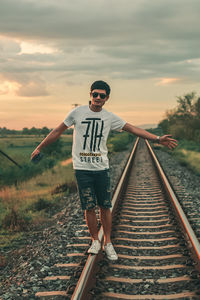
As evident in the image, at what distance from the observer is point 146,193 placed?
29.0 ft

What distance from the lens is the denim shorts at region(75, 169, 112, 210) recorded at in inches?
160

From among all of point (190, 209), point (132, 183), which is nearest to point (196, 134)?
point (132, 183)

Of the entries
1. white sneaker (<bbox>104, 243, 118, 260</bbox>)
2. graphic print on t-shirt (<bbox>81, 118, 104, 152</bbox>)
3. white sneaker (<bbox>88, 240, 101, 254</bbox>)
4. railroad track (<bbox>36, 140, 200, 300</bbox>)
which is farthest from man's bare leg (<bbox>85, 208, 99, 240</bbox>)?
graphic print on t-shirt (<bbox>81, 118, 104, 152</bbox>)

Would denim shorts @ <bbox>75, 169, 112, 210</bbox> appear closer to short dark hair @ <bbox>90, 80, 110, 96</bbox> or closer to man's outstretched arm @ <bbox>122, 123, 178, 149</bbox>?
man's outstretched arm @ <bbox>122, 123, 178, 149</bbox>

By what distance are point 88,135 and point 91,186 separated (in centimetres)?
66

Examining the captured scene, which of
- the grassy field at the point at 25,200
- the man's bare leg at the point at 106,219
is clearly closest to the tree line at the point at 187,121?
the grassy field at the point at 25,200

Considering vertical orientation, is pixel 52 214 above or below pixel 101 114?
below

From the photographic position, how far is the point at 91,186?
13.5ft

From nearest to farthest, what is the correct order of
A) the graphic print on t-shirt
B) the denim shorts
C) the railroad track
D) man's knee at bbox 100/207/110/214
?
the railroad track
the graphic print on t-shirt
the denim shorts
man's knee at bbox 100/207/110/214

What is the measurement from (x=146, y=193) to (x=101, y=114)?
17.2 feet

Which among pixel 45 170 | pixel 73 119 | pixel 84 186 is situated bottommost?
pixel 45 170

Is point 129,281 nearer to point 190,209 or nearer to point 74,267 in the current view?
point 74,267

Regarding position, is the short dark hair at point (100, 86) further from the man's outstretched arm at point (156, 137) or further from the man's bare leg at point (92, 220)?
the man's bare leg at point (92, 220)

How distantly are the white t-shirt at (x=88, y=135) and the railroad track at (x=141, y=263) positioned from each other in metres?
1.20
